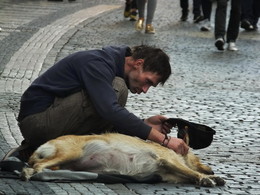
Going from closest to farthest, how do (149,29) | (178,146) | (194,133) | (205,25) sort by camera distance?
(178,146), (194,133), (149,29), (205,25)

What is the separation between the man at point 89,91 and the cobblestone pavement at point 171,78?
407 millimetres

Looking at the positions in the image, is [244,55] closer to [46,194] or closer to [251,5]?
[251,5]

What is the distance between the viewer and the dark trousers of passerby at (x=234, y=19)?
45.8 ft

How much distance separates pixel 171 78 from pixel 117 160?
222 inches

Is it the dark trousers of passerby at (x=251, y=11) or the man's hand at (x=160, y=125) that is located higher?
the man's hand at (x=160, y=125)

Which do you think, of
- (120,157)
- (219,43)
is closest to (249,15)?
(219,43)

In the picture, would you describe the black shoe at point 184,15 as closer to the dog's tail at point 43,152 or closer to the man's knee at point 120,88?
the man's knee at point 120,88

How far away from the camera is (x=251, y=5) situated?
17.2 metres

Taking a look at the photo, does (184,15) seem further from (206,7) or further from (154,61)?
(154,61)

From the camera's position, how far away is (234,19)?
14.0 metres

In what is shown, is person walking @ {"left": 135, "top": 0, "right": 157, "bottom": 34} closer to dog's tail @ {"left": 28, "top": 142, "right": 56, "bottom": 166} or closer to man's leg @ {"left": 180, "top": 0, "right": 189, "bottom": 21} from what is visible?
man's leg @ {"left": 180, "top": 0, "right": 189, "bottom": 21}

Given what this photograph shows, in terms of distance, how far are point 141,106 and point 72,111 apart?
10.7 ft

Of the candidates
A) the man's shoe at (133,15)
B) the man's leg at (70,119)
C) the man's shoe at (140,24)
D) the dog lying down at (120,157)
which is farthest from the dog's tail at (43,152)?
the man's shoe at (133,15)

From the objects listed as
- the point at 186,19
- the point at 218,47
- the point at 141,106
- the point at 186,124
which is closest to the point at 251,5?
the point at 186,19
